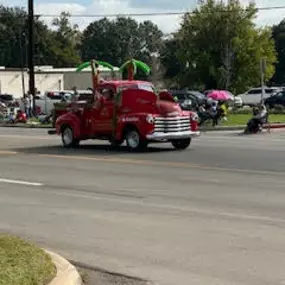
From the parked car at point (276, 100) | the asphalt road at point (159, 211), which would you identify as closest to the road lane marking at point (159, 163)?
the asphalt road at point (159, 211)

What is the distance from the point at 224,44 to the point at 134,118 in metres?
45.5

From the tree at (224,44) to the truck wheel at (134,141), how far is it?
146 feet

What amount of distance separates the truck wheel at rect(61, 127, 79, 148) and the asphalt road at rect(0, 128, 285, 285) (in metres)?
3.05

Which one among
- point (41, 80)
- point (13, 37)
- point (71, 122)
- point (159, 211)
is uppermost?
point (13, 37)

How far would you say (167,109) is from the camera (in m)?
22.0

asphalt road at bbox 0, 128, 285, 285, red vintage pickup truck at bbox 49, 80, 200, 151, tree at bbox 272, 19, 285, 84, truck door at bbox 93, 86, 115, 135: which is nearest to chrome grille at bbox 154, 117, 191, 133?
red vintage pickup truck at bbox 49, 80, 200, 151

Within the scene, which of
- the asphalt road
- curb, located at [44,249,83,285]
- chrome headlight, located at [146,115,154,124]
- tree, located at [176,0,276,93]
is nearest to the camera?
curb, located at [44,249,83,285]

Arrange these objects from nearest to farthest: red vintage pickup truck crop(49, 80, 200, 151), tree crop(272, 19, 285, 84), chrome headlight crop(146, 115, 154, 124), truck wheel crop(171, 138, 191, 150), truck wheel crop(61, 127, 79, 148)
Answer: chrome headlight crop(146, 115, 154, 124) → red vintage pickup truck crop(49, 80, 200, 151) → truck wheel crop(171, 138, 191, 150) → truck wheel crop(61, 127, 79, 148) → tree crop(272, 19, 285, 84)

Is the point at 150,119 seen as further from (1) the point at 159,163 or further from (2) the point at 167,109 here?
(1) the point at 159,163

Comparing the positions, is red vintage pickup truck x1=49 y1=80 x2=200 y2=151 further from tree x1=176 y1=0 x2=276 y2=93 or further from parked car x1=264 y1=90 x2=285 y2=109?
tree x1=176 y1=0 x2=276 y2=93

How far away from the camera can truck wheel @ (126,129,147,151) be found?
22.0 m

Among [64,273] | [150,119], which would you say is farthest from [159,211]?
[150,119]

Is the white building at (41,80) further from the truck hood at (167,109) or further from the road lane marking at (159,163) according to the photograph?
the road lane marking at (159,163)

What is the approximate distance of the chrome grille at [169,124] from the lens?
21703mm
